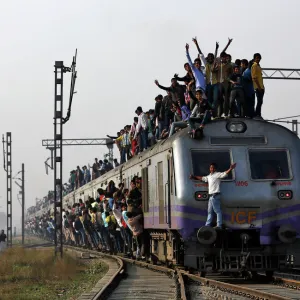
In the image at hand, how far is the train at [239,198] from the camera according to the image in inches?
596

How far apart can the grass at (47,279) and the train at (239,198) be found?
91.6 inches

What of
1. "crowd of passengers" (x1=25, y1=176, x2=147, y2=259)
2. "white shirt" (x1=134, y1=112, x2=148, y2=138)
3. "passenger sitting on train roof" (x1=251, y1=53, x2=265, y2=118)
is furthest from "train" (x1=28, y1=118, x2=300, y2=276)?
"white shirt" (x1=134, y1=112, x2=148, y2=138)

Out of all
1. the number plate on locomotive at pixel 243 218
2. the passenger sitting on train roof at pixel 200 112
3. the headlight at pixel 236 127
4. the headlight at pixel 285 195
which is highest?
the passenger sitting on train roof at pixel 200 112

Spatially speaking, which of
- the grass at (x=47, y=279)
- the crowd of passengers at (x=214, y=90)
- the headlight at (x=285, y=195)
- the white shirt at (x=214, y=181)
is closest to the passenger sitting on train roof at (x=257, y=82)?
the crowd of passengers at (x=214, y=90)

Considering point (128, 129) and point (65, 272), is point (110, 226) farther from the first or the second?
point (65, 272)

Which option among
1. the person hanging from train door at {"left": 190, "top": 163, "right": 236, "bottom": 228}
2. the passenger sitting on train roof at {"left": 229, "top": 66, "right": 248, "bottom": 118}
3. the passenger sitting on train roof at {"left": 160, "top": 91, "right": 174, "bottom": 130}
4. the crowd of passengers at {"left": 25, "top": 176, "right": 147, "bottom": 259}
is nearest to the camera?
the person hanging from train door at {"left": 190, "top": 163, "right": 236, "bottom": 228}

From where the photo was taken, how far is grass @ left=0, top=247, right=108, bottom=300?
51.1 feet

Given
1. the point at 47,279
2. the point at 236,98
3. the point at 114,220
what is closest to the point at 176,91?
the point at 236,98

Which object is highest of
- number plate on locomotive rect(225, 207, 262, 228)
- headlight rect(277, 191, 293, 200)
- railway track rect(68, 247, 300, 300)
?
headlight rect(277, 191, 293, 200)

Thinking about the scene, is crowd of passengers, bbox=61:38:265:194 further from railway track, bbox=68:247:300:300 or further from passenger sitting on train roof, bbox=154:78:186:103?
railway track, bbox=68:247:300:300

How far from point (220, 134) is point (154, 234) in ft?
14.1

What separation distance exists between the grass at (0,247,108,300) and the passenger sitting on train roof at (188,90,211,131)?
3.68m

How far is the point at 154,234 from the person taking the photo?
19.4 metres

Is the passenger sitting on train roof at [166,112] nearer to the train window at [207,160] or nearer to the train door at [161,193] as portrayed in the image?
the train door at [161,193]
